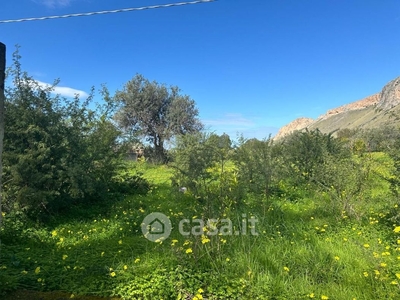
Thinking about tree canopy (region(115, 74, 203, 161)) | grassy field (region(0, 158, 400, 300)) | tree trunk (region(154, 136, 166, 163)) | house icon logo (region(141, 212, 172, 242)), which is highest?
tree canopy (region(115, 74, 203, 161))

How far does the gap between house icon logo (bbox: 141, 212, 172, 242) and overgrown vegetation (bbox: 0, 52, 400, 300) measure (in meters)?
0.13

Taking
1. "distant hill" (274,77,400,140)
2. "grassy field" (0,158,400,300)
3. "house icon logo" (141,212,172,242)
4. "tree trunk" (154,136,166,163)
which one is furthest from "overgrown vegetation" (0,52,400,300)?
"distant hill" (274,77,400,140)

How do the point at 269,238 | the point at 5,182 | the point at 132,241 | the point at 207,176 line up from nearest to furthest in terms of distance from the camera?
the point at 269,238 → the point at 132,241 → the point at 5,182 → the point at 207,176

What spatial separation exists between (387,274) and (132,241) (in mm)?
3094

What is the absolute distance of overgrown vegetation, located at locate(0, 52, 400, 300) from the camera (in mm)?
2900

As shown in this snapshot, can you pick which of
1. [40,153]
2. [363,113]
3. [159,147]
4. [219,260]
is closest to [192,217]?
[219,260]

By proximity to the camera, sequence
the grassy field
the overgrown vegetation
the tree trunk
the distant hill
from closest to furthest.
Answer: the grassy field, the overgrown vegetation, the tree trunk, the distant hill

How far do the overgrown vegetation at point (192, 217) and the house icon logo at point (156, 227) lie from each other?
125mm

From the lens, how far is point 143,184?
8.44 meters

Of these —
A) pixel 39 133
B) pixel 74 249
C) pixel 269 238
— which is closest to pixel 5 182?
pixel 39 133

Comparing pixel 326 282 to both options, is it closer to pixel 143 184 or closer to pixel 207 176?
pixel 207 176

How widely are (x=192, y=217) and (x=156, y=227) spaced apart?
0.66 meters

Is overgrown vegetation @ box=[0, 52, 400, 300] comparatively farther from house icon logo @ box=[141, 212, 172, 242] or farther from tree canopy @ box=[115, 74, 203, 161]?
tree canopy @ box=[115, 74, 203, 161]

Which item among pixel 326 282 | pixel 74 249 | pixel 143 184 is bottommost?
pixel 326 282
